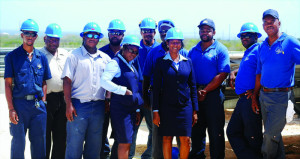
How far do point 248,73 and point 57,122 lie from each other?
8.48ft

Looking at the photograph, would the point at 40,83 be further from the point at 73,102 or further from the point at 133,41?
the point at 133,41

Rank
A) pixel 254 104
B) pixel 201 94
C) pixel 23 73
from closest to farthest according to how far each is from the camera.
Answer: pixel 23 73
pixel 254 104
pixel 201 94

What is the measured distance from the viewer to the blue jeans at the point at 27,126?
4.53 metres

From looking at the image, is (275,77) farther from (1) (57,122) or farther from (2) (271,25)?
(1) (57,122)

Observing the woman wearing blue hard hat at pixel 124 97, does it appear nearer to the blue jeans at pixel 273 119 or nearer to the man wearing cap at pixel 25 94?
the man wearing cap at pixel 25 94

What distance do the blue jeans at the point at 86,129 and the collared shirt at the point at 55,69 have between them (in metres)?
0.52

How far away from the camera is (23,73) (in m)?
4.54

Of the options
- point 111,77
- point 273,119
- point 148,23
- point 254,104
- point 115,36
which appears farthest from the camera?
point 148,23

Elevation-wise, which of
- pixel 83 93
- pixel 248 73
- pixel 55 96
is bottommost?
pixel 55 96

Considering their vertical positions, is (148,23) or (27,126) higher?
(148,23)

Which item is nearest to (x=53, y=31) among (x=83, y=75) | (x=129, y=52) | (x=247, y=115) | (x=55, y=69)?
(x=55, y=69)

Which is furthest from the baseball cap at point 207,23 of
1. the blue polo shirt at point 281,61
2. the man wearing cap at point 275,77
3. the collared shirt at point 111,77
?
the collared shirt at point 111,77

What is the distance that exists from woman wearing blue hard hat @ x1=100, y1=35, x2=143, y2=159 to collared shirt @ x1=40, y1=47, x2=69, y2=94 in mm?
863

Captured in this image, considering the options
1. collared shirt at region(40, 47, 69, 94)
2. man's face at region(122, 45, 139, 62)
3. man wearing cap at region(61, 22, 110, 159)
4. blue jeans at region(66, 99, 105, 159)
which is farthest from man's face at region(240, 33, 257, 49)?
collared shirt at region(40, 47, 69, 94)
